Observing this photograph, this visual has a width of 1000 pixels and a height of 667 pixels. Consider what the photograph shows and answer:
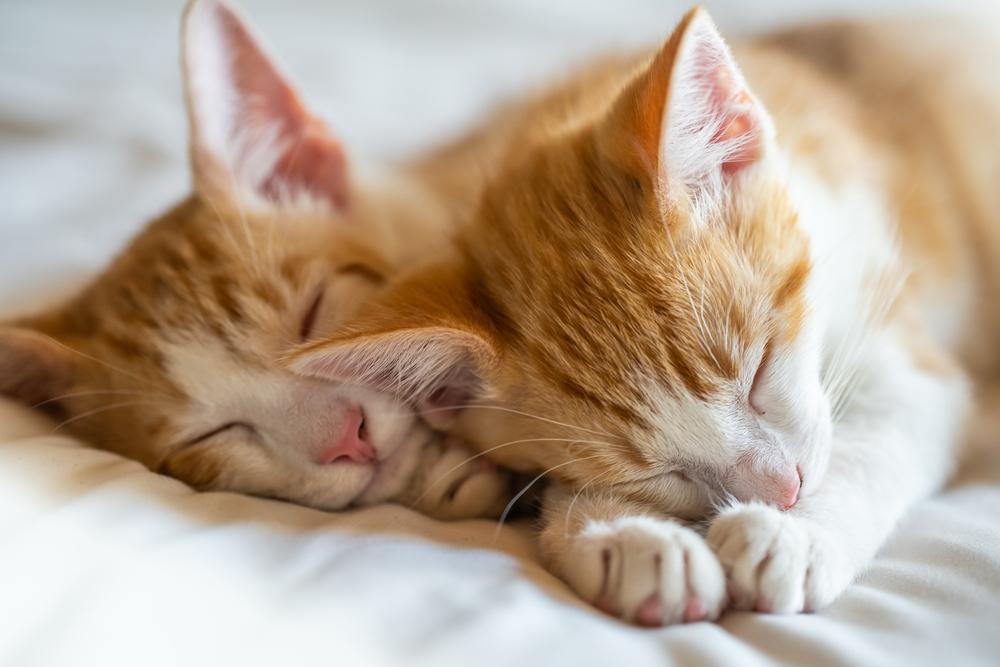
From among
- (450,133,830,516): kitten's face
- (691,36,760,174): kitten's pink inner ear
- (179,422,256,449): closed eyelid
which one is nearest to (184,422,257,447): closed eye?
(179,422,256,449): closed eyelid

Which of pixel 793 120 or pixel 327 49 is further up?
pixel 327 49

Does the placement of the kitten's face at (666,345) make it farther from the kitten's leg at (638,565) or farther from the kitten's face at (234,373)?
the kitten's face at (234,373)

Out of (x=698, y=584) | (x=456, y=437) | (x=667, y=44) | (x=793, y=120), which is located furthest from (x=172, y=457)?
(x=793, y=120)

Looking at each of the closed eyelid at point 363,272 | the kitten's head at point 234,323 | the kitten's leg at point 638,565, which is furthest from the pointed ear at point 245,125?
the kitten's leg at point 638,565

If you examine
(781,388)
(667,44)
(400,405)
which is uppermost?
(667,44)

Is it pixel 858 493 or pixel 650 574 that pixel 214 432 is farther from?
pixel 858 493

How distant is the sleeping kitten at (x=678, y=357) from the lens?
94 cm

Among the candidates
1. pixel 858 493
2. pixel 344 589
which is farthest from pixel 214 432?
pixel 858 493

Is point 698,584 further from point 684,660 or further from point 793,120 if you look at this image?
point 793,120

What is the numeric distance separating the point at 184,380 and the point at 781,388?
2.72 ft

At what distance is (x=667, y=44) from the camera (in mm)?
963

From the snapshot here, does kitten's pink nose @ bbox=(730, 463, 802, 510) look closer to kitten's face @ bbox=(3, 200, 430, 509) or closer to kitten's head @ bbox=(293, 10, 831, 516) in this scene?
kitten's head @ bbox=(293, 10, 831, 516)

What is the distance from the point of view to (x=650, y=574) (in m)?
0.89

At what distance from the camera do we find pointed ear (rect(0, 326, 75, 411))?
1.24 metres
